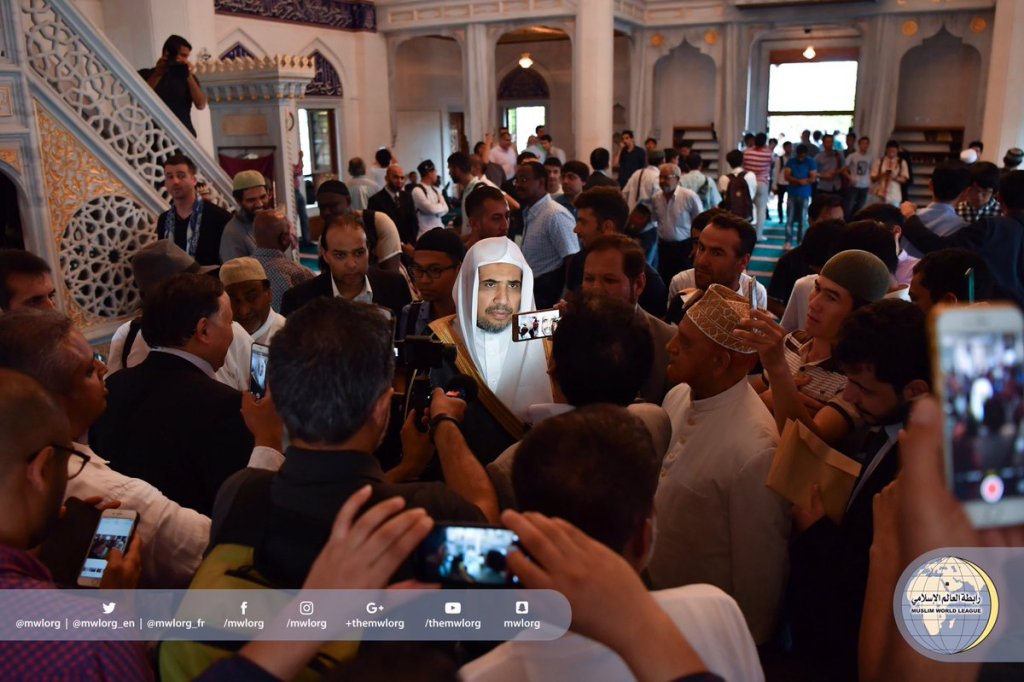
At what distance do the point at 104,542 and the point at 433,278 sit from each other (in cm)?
163

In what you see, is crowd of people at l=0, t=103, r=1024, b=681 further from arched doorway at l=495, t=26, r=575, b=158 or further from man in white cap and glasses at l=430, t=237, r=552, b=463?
arched doorway at l=495, t=26, r=575, b=158

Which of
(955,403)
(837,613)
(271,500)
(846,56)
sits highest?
(846,56)

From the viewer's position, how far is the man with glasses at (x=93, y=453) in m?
1.45

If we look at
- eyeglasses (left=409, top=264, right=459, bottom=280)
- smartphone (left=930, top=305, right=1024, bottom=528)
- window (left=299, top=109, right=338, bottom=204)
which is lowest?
eyeglasses (left=409, top=264, right=459, bottom=280)

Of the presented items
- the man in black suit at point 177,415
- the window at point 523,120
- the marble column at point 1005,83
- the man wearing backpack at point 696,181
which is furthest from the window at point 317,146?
the man in black suit at point 177,415

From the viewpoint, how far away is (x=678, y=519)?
5.48ft

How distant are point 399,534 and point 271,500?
12.4 inches

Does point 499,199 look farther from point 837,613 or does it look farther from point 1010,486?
point 1010,486

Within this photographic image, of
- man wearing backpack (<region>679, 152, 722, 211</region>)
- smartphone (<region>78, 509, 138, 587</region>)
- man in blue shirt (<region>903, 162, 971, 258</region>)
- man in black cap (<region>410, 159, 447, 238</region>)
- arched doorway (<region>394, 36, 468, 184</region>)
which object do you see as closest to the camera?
A: smartphone (<region>78, 509, 138, 587</region>)

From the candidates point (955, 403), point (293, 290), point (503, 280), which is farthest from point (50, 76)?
point (955, 403)

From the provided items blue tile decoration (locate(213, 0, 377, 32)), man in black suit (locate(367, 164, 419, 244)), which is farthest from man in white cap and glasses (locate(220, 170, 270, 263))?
blue tile decoration (locate(213, 0, 377, 32))

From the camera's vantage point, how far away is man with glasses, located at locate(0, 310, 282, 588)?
57.1 inches

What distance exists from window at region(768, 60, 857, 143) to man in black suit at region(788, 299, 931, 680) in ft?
45.4

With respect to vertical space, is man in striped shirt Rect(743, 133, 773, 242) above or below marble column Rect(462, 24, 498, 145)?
below
